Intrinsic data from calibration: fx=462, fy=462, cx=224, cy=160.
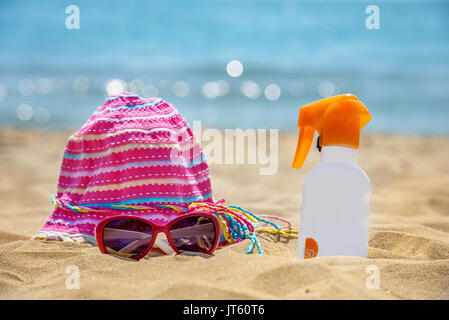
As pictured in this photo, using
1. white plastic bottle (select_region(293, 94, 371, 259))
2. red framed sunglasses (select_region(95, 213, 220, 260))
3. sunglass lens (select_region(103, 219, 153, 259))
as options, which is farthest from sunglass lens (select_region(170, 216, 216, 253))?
white plastic bottle (select_region(293, 94, 371, 259))

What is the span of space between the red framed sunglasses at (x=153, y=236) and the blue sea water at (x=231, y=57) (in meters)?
5.76

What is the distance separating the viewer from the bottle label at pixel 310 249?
172 cm

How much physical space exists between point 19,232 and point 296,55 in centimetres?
1206

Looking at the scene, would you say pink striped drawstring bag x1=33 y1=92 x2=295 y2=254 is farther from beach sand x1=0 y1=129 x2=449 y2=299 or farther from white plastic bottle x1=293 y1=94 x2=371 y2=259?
white plastic bottle x1=293 y1=94 x2=371 y2=259

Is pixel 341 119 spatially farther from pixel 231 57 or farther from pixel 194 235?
pixel 231 57

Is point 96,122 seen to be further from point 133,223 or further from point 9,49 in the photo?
point 9,49

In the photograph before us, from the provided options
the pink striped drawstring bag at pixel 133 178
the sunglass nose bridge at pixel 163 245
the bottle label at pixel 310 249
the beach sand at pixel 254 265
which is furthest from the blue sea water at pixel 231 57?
the bottle label at pixel 310 249

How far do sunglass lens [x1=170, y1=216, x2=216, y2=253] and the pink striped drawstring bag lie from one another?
0.28ft

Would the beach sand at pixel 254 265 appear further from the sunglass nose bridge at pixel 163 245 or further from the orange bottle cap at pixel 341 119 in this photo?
the orange bottle cap at pixel 341 119

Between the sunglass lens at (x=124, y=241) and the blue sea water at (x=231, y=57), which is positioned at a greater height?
the blue sea water at (x=231, y=57)

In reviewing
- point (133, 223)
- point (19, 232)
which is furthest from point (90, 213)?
point (19, 232)

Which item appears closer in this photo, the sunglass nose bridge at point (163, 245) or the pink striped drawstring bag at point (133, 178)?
the sunglass nose bridge at point (163, 245)

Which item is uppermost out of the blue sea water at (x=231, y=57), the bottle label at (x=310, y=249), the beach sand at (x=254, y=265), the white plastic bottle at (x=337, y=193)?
the blue sea water at (x=231, y=57)

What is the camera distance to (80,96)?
10.3 meters
